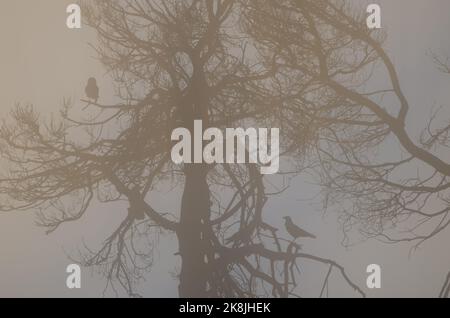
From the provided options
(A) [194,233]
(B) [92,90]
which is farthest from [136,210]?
(B) [92,90]

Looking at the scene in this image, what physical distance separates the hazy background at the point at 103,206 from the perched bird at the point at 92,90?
22mm

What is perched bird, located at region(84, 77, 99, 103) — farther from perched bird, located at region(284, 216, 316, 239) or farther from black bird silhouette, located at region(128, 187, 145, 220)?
perched bird, located at region(284, 216, 316, 239)

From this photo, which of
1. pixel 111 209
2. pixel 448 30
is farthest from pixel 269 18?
pixel 111 209

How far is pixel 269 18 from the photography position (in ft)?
8.11

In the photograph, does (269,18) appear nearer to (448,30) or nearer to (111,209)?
(448,30)

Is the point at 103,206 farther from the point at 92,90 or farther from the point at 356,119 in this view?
the point at 356,119

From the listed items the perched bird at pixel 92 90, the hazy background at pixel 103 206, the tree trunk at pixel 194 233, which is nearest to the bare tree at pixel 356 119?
the hazy background at pixel 103 206

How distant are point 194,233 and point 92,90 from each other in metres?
0.77

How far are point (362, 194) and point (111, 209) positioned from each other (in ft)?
3.64

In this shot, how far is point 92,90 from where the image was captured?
245 centimetres

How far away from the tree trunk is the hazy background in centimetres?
5

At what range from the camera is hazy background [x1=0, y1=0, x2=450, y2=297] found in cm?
239

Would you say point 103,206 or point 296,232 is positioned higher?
point 103,206

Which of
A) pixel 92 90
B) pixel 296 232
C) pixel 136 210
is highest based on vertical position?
pixel 92 90
